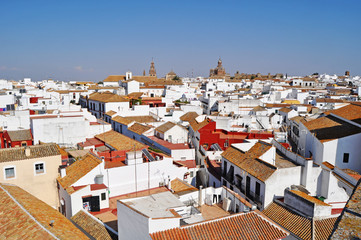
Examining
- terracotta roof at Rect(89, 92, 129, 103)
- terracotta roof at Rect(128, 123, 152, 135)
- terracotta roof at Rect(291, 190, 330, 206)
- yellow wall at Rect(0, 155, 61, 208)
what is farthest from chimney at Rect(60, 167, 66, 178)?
terracotta roof at Rect(89, 92, 129, 103)

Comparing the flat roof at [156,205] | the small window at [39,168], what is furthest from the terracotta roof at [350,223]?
the small window at [39,168]

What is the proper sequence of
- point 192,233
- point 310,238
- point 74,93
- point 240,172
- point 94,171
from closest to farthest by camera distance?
point 192,233 < point 310,238 < point 94,171 < point 240,172 < point 74,93

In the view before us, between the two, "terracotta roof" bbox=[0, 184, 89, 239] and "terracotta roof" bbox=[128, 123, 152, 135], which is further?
"terracotta roof" bbox=[128, 123, 152, 135]

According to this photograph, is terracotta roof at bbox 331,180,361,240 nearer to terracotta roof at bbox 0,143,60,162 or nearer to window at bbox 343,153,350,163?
terracotta roof at bbox 0,143,60,162

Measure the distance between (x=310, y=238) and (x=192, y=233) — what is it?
5.08 m

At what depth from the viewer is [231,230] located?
10.3 metres

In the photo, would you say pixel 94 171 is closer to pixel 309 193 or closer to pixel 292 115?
pixel 309 193

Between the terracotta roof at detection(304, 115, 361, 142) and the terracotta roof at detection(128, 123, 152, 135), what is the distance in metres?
13.7

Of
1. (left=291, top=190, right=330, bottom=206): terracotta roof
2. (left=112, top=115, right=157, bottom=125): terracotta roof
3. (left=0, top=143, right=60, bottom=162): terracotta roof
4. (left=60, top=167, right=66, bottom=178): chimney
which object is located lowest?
(left=291, top=190, right=330, bottom=206): terracotta roof

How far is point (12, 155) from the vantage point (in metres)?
15.0

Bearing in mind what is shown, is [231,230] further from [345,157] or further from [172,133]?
[172,133]

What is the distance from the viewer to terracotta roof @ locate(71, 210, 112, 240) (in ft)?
38.2

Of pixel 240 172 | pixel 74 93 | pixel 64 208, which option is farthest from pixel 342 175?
pixel 74 93

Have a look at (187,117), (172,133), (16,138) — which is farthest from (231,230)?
(187,117)
